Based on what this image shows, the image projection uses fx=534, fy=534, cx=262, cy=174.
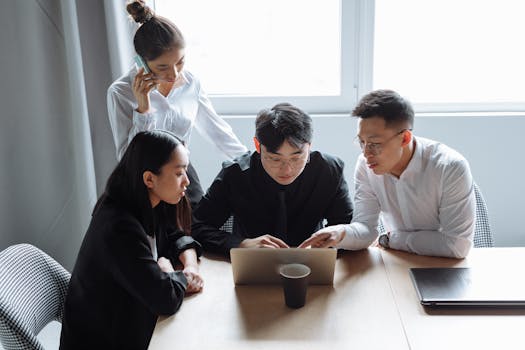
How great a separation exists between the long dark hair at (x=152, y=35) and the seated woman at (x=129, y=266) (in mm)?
525

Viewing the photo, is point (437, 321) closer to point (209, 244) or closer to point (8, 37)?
point (209, 244)

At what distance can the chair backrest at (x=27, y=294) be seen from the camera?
1312 millimetres

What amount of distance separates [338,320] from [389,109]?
0.71 metres

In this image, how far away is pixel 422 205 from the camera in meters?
1.71

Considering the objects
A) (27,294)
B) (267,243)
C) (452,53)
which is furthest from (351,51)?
(27,294)

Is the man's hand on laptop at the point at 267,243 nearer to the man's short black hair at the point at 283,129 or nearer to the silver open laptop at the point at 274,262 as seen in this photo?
the silver open laptop at the point at 274,262

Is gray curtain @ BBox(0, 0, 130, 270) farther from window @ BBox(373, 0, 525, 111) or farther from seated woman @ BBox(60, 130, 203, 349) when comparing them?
window @ BBox(373, 0, 525, 111)

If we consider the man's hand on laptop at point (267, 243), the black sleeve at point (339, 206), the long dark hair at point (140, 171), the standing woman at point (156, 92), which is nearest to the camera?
the long dark hair at point (140, 171)

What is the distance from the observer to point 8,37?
219 centimetres

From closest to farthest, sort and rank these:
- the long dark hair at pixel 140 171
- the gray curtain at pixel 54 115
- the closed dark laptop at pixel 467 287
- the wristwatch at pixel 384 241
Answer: the closed dark laptop at pixel 467 287 → the long dark hair at pixel 140 171 → the wristwatch at pixel 384 241 → the gray curtain at pixel 54 115

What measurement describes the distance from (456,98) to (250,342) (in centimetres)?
199

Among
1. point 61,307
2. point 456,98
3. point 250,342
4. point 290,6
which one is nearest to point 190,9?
point 290,6

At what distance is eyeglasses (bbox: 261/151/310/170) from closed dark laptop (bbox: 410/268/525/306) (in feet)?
1.52

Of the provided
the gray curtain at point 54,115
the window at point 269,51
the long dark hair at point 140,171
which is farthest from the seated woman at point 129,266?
Result: the window at point 269,51
